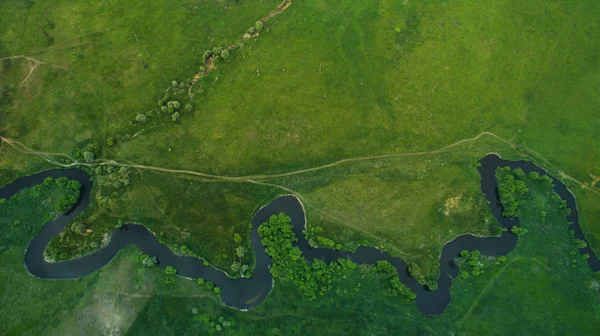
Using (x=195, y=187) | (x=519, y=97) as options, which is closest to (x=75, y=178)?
(x=195, y=187)

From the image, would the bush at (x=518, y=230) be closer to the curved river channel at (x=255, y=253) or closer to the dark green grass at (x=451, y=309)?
the curved river channel at (x=255, y=253)

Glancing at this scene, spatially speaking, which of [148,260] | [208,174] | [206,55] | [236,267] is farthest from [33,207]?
[206,55]

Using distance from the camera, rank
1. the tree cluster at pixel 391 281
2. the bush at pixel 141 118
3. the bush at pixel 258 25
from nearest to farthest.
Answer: the tree cluster at pixel 391 281 < the bush at pixel 141 118 < the bush at pixel 258 25

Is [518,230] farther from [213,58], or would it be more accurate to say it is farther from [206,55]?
[206,55]

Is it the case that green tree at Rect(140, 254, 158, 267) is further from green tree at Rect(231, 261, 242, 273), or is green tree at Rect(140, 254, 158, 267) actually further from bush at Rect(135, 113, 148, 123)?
bush at Rect(135, 113, 148, 123)

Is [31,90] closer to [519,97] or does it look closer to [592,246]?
[519,97]

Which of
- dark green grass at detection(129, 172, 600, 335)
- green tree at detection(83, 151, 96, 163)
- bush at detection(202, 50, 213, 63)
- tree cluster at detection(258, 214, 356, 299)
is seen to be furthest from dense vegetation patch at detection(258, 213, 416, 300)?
bush at detection(202, 50, 213, 63)

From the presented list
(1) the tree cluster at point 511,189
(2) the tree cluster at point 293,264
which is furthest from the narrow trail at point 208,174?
(2) the tree cluster at point 293,264
